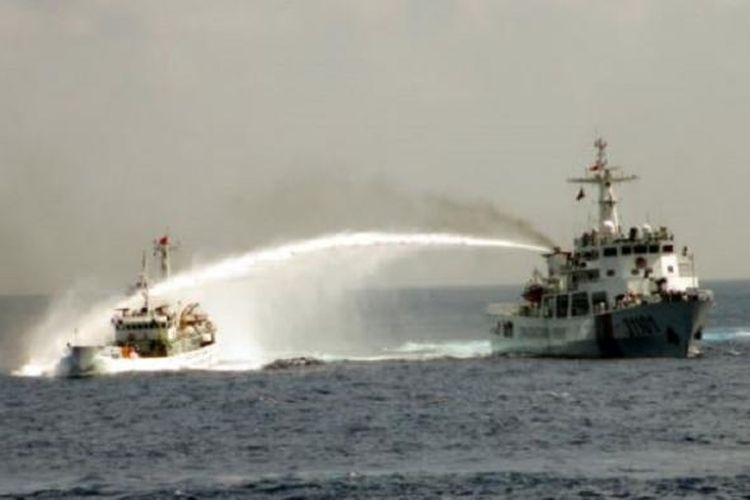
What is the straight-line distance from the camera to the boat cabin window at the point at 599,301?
142625 millimetres

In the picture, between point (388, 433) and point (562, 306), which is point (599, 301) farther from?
point (388, 433)

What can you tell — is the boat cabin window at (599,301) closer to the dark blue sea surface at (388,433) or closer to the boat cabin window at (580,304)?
the boat cabin window at (580,304)

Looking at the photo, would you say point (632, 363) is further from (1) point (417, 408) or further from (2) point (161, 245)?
(2) point (161, 245)

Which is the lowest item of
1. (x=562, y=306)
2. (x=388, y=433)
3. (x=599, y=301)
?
(x=388, y=433)

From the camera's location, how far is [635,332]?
13838 centimetres

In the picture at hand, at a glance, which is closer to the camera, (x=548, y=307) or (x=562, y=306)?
(x=562, y=306)

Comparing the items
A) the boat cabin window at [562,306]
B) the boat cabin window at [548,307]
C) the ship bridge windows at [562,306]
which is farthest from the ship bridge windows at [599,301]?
the boat cabin window at [548,307]

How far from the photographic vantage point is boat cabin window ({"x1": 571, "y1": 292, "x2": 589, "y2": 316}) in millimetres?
145750

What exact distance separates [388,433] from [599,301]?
190 feet

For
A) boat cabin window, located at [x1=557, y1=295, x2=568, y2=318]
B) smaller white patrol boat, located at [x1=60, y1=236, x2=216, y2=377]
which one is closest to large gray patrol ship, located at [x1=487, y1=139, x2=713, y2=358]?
boat cabin window, located at [x1=557, y1=295, x2=568, y2=318]

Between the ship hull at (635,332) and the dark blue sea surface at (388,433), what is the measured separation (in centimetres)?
285

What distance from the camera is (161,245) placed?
157 meters

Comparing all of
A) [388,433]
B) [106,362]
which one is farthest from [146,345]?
[388,433]

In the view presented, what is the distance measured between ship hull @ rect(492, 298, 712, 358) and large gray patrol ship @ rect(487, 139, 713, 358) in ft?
0.30
